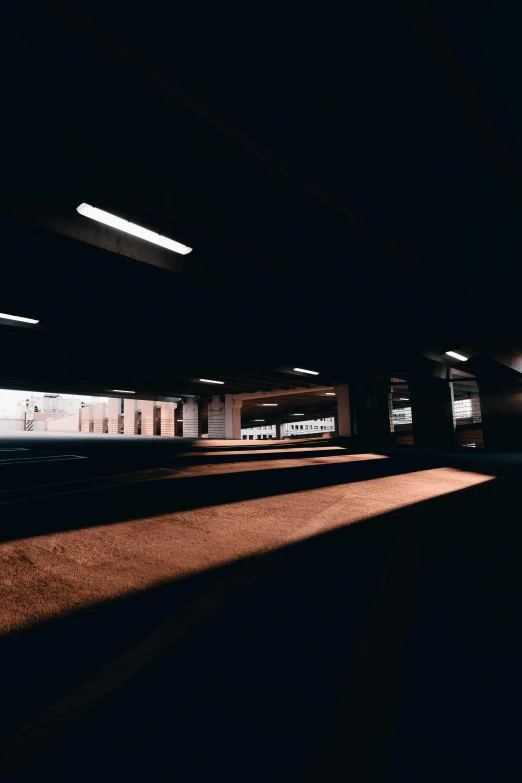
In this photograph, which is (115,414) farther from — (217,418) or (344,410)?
(344,410)

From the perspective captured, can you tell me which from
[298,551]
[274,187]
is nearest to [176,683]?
[298,551]

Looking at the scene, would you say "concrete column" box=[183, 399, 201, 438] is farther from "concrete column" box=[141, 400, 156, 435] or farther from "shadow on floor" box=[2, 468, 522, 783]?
"shadow on floor" box=[2, 468, 522, 783]

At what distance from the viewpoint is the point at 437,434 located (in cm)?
2000

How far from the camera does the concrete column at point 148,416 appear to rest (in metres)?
38.3

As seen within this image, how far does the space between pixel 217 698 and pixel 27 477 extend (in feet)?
25.7

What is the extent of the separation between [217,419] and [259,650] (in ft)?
94.7

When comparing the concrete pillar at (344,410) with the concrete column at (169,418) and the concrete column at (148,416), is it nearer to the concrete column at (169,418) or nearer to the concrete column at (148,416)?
the concrete column at (169,418)

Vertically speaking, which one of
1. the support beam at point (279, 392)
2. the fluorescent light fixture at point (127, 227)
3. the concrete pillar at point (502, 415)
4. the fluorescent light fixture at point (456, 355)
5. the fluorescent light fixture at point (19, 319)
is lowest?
the concrete pillar at point (502, 415)

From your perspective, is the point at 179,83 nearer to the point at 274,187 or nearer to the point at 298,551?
the point at 274,187

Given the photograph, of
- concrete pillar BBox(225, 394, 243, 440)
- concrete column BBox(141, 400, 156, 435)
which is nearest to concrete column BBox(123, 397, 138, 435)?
concrete column BBox(141, 400, 156, 435)

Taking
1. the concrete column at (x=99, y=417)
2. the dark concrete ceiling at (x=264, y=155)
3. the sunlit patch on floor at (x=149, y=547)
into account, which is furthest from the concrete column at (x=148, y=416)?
the sunlit patch on floor at (x=149, y=547)

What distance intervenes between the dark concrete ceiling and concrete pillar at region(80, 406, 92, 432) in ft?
143

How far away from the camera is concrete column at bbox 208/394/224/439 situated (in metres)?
30.2

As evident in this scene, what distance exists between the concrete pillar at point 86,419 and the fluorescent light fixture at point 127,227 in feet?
158
